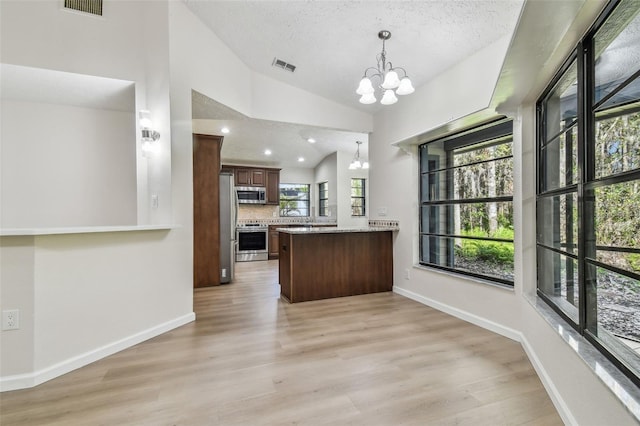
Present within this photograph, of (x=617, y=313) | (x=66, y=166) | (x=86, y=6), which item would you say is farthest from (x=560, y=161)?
(x=66, y=166)

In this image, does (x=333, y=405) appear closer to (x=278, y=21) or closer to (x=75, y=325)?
(x=75, y=325)

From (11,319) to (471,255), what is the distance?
3783 millimetres

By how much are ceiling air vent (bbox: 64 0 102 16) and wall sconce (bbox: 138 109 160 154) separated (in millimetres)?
962

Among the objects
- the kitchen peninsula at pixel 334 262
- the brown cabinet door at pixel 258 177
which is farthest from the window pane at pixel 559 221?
the brown cabinet door at pixel 258 177

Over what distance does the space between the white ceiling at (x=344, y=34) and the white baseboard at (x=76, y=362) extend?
2.38 metres

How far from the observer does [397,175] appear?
409 cm

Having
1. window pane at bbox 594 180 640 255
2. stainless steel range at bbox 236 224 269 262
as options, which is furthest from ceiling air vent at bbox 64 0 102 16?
stainless steel range at bbox 236 224 269 262

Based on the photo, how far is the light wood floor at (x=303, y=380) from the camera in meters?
1.61

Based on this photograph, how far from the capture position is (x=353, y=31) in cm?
291

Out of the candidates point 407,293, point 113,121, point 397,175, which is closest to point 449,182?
point 397,175

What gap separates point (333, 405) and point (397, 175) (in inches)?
120

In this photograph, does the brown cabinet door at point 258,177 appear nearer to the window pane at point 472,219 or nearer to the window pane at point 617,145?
the window pane at point 472,219

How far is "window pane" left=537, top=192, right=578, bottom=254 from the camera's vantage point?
5.89 feet

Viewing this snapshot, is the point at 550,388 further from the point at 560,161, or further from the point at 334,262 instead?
the point at 334,262
